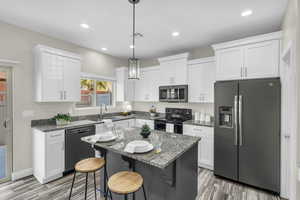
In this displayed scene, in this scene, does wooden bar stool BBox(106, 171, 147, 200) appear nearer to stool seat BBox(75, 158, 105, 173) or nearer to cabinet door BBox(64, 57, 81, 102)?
stool seat BBox(75, 158, 105, 173)

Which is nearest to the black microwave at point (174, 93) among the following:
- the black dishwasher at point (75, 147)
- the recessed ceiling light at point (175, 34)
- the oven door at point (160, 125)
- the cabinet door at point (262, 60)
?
the oven door at point (160, 125)

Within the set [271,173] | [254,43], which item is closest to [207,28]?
[254,43]

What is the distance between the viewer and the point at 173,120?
3.86 m

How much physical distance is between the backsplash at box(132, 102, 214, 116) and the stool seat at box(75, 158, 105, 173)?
9.44ft

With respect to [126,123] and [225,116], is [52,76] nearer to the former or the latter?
[126,123]

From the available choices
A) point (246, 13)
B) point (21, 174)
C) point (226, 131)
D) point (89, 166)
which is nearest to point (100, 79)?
point (21, 174)

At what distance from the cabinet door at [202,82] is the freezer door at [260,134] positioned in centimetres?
89

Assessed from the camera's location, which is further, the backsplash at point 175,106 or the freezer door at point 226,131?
the backsplash at point 175,106

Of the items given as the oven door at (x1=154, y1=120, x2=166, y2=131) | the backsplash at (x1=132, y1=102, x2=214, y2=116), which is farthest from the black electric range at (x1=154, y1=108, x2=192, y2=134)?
the backsplash at (x1=132, y1=102, x2=214, y2=116)

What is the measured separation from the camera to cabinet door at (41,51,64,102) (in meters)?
2.89

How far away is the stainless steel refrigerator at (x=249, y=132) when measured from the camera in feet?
7.75

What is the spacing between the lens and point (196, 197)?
2309mm

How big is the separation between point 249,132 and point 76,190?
10.6 feet

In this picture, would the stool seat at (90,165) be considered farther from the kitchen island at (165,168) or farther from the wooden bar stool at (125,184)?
the wooden bar stool at (125,184)
